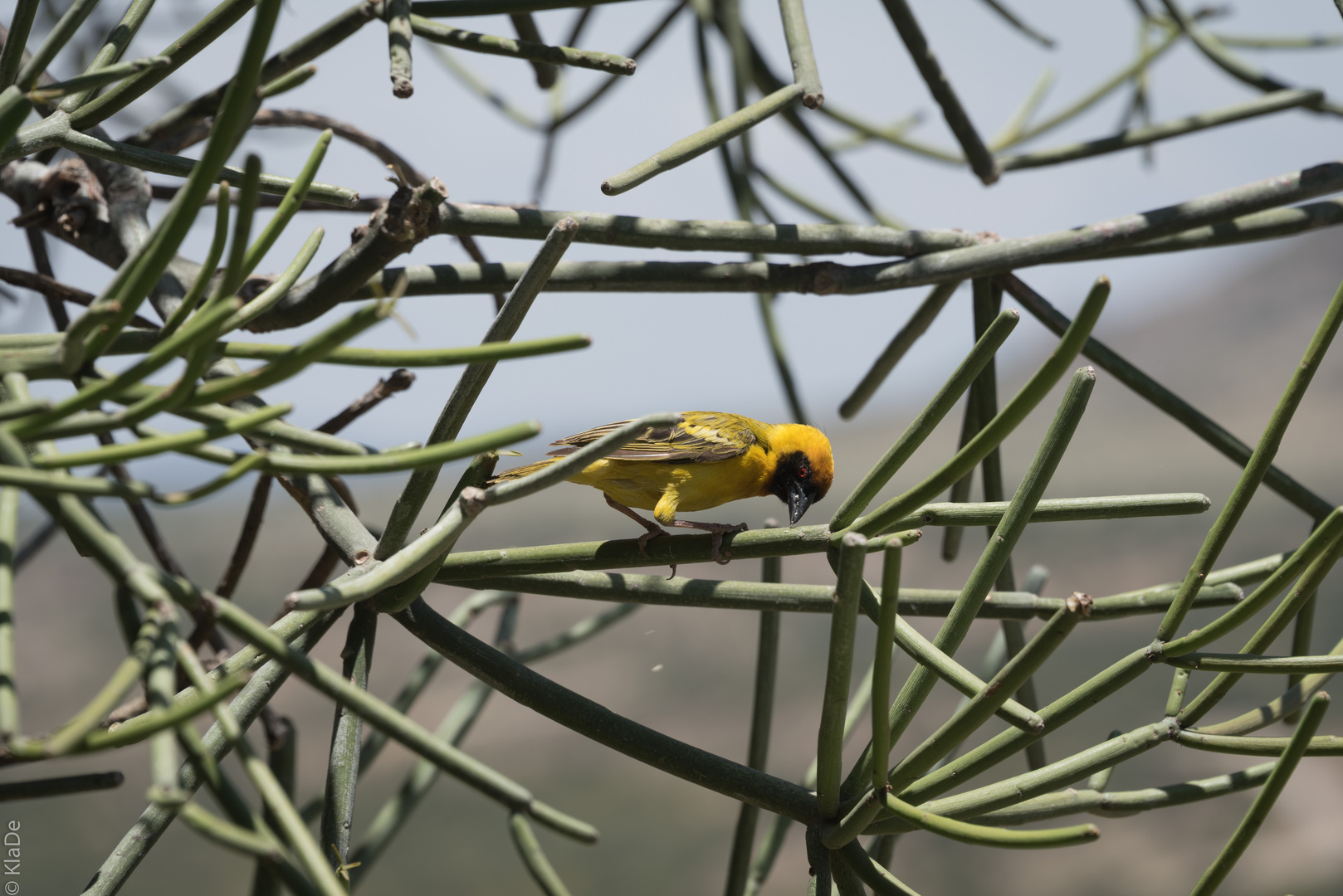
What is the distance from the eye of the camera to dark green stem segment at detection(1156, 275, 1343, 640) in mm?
600

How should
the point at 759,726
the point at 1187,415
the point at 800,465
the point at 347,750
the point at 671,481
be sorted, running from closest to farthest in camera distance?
the point at 347,750
the point at 1187,415
the point at 759,726
the point at 671,481
the point at 800,465

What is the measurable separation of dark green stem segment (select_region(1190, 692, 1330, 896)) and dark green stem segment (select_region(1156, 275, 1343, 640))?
98 millimetres

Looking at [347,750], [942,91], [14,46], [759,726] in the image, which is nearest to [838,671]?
[347,750]

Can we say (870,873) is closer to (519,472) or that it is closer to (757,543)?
(757,543)

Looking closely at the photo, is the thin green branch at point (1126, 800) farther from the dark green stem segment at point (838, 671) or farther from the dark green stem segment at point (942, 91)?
the dark green stem segment at point (942, 91)

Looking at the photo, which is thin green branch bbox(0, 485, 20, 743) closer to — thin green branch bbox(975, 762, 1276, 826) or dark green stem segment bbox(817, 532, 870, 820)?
dark green stem segment bbox(817, 532, 870, 820)

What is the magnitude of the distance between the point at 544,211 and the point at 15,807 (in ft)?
14.3

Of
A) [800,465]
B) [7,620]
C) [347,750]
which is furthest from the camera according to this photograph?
[800,465]

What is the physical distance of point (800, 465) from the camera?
5.20ft

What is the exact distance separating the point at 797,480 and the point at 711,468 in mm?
167

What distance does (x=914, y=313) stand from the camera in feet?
3.55

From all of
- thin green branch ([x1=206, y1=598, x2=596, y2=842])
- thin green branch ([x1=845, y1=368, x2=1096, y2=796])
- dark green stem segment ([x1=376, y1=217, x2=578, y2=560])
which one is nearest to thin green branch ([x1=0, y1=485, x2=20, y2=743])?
thin green branch ([x1=206, y1=598, x2=596, y2=842])

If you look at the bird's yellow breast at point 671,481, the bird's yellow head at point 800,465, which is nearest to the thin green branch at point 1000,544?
the bird's yellow breast at point 671,481

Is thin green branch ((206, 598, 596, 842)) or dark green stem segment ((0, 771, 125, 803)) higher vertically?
thin green branch ((206, 598, 596, 842))
